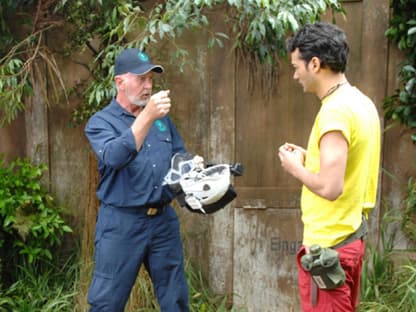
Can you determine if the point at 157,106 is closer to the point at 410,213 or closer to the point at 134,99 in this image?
the point at 134,99

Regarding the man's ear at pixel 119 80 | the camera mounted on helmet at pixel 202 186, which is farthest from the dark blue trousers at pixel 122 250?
the man's ear at pixel 119 80

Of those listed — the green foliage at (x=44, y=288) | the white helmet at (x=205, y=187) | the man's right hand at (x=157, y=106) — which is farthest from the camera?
the green foliage at (x=44, y=288)

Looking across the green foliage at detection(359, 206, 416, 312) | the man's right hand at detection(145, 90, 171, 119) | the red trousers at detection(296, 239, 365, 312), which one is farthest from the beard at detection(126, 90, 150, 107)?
the green foliage at detection(359, 206, 416, 312)

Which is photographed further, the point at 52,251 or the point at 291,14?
the point at 52,251

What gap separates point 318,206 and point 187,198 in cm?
68

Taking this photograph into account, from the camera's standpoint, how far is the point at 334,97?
1.78 m

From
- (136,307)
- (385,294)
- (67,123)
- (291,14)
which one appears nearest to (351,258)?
(291,14)

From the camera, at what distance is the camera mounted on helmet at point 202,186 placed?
88.4 inches

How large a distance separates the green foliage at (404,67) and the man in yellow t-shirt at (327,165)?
144 centimetres

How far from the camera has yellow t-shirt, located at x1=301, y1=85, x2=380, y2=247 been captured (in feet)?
5.63

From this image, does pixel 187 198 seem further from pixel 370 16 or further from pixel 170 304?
pixel 370 16

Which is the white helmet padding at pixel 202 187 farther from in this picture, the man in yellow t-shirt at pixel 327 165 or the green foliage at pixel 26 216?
the green foliage at pixel 26 216

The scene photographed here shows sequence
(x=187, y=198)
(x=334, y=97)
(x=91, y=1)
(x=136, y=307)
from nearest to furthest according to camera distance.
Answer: (x=334, y=97) → (x=187, y=198) → (x=91, y=1) → (x=136, y=307)

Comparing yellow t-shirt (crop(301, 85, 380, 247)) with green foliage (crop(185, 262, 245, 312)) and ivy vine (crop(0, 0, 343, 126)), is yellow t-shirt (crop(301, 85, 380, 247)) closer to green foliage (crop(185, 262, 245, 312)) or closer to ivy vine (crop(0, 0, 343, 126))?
ivy vine (crop(0, 0, 343, 126))
